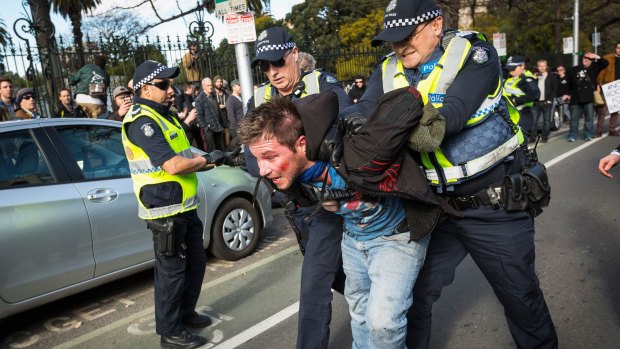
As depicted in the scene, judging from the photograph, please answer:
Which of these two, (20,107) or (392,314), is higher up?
(20,107)

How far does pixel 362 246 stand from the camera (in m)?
2.29

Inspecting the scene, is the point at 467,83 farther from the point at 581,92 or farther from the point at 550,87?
the point at 550,87

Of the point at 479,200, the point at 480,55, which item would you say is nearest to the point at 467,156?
the point at 479,200

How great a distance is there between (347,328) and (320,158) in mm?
1927

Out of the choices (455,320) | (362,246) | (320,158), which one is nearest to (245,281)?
(455,320)

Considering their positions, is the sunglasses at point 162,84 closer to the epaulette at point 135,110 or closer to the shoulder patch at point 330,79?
the epaulette at point 135,110

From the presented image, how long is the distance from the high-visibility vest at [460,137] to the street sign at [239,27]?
15.4 feet

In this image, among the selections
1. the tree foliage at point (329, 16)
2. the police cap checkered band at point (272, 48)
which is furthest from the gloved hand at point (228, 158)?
the tree foliage at point (329, 16)

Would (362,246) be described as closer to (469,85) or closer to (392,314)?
(392,314)

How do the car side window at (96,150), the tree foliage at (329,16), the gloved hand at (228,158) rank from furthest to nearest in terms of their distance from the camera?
Result: the tree foliage at (329,16) → the car side window at (96,150) → the gloved hand at (228,158)

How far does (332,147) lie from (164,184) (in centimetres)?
169

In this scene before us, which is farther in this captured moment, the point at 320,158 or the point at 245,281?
the point at 245,281

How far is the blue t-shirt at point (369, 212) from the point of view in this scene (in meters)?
2.11

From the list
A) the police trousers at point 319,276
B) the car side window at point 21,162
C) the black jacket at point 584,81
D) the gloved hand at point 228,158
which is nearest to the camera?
the police trousers at point 319,276
